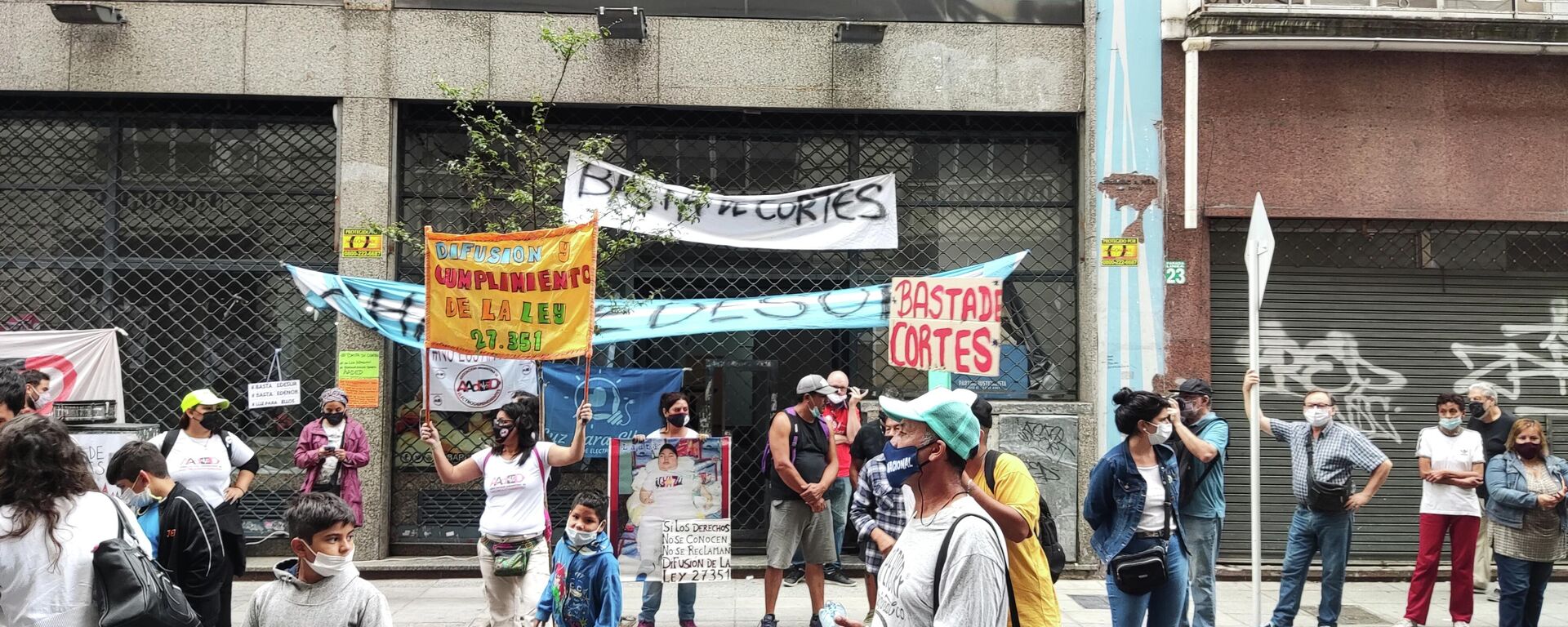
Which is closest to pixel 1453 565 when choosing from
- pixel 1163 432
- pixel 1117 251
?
pixel 1163 432

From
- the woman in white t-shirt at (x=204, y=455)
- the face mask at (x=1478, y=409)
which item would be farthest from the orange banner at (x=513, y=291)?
the face mask at (x=1478, y=409)

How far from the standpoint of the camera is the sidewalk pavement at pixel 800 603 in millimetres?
9172

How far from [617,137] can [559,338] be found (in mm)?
4012

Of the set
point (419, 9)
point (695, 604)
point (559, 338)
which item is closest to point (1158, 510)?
point (559, 338)

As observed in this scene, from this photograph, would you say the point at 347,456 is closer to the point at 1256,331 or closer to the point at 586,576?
the point at 586,576

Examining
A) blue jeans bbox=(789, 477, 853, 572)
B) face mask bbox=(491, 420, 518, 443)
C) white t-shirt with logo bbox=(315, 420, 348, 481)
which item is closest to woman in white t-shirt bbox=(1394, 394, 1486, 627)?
blue jeans bbox=(789, 477, 853, 572)

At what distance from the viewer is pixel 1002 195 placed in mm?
11547

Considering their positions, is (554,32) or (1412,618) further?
(554,32)

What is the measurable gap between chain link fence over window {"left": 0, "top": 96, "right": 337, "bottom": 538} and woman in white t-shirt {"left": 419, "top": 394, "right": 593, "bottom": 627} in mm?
4612

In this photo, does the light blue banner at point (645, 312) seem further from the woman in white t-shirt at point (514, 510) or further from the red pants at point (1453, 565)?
the red pants at point (1453, 565)

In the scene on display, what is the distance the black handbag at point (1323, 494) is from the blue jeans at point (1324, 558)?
6 centimetres

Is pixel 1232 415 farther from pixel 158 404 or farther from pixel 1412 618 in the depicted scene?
pixel 158 404

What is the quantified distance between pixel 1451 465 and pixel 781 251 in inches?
225

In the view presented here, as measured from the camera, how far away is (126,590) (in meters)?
3.84
